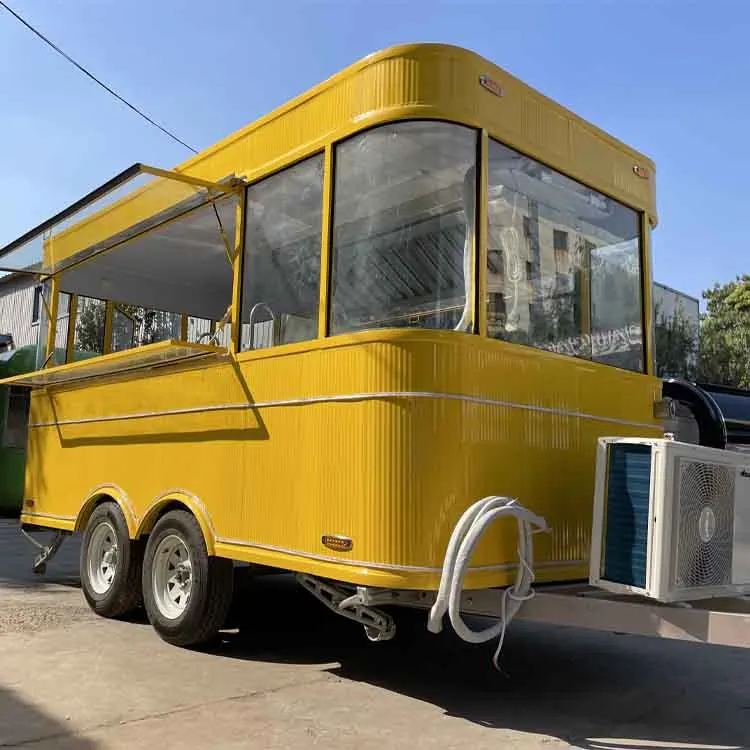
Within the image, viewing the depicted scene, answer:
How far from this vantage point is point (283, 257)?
5.34 m

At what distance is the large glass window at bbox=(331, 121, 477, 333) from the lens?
4508mm

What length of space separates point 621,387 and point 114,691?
3.57 meters

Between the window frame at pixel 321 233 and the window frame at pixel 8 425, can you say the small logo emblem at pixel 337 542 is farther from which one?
the window frame at pixel 8 425

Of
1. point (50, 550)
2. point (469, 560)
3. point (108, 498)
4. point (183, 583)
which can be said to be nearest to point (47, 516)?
point (50, 550)

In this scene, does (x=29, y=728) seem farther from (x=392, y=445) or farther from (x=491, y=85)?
(x=491, y=85)

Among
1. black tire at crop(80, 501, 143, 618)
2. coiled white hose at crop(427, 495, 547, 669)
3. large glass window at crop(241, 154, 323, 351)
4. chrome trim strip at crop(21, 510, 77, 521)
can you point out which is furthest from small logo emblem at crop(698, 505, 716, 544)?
chrome trim strip at crop(21, 510, 77, 521)

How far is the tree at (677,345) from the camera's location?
25375mm

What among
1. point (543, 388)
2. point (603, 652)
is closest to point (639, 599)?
point (543, 388)

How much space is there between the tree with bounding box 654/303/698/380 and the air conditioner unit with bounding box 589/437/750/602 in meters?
21.7

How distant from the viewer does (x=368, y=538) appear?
4242mm

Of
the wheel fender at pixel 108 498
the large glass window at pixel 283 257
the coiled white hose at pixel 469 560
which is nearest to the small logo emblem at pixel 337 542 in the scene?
the coiled white hose at pixel 469 560

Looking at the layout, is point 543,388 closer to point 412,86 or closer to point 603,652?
point 412,86

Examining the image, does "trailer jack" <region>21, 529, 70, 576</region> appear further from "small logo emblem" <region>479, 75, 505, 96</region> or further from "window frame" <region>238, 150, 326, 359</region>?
"small logo emblem" <region>479, 75, 505, 96</region>

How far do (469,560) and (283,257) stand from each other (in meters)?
2.37
